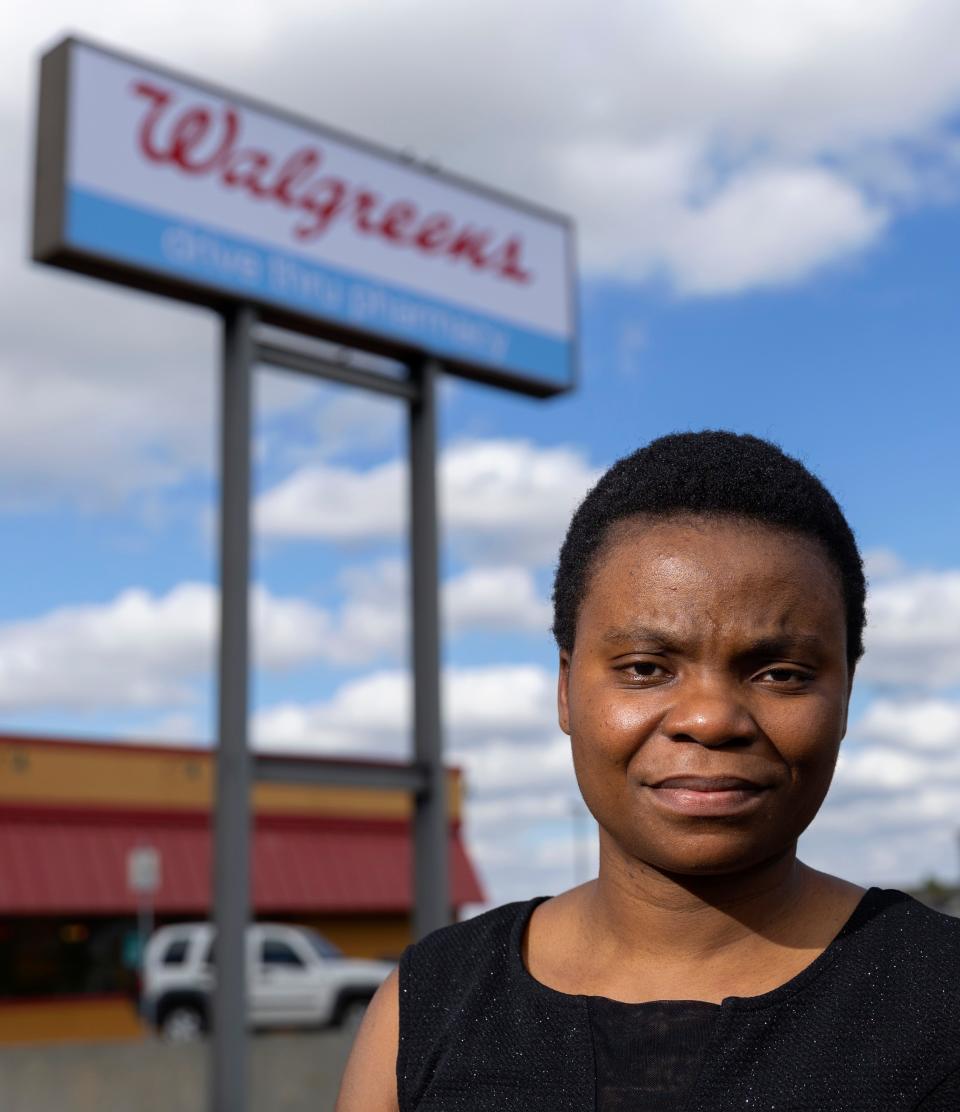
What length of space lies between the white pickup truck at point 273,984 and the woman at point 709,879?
20004mm

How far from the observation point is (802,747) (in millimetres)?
1756

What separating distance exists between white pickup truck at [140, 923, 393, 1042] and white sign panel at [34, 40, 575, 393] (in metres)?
11.2

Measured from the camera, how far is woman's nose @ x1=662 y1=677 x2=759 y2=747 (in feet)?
5.71

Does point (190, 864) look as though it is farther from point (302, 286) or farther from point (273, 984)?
point (302, 286)

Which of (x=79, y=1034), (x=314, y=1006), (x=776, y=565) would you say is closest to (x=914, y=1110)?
(x=776, y=565)

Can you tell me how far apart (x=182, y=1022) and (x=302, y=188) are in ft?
45.5

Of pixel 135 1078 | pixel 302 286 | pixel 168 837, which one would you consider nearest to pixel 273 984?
pixel 168 837

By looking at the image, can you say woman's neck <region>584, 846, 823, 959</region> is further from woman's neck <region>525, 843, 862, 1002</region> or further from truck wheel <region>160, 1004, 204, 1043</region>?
truck wheel <region>160, 1004, 204, 1043</region>

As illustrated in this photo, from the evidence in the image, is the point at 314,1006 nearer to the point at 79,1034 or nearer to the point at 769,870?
the point at 79,1034

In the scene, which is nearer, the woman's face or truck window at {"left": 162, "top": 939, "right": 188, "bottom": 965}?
the woman's face

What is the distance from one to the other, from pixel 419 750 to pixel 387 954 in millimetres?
20205

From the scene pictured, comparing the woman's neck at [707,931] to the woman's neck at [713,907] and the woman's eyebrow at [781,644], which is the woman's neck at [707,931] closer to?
the woman's neck at [713,907]

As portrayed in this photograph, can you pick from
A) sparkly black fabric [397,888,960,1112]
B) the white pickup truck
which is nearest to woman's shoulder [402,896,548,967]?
sparkly black fabric [397,888,960,1112]

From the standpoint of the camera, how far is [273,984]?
2128 cm
